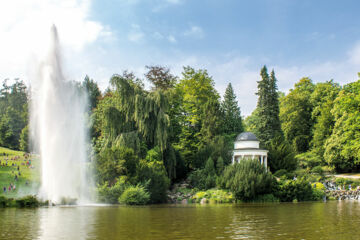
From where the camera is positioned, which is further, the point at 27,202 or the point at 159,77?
the point at 159,77

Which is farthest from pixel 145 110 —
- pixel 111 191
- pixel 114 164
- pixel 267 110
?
pixel 267 110

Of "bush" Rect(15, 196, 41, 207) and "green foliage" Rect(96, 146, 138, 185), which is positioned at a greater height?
"green foliage" Rect(96, 146, 138, 185)

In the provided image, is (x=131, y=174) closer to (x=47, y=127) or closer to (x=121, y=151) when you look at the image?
(x=121, y=151)

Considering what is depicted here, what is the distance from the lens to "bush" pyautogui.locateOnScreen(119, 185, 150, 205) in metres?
28.9

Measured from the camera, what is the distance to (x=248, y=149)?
4334 centimetres

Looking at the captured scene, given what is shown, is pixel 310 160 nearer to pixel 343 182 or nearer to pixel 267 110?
pixel 267 110

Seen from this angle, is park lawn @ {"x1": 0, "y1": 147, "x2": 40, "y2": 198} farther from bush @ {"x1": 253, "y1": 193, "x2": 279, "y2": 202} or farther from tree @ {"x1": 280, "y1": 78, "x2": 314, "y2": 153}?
tree @ {"x1": 280, "y1": 78, "x2": 314, "y2": 153}

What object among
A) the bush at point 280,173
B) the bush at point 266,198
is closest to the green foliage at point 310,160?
the bush at point 280,173

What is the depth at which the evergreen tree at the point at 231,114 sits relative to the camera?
61156 millimetres

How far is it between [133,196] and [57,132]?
7.79m

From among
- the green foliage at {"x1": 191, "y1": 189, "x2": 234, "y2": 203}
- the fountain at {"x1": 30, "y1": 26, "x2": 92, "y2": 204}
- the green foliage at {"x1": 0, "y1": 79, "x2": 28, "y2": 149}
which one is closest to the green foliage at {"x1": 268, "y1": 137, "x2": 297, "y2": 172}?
the green foliage at {"x1": 191, "y1": 189, "x2": 234, "y2": 203}

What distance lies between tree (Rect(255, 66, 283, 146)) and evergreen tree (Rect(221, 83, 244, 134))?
238 inches

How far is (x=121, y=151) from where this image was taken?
3167 cm

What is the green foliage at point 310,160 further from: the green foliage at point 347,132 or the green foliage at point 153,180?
the green foliage at point 153,180
